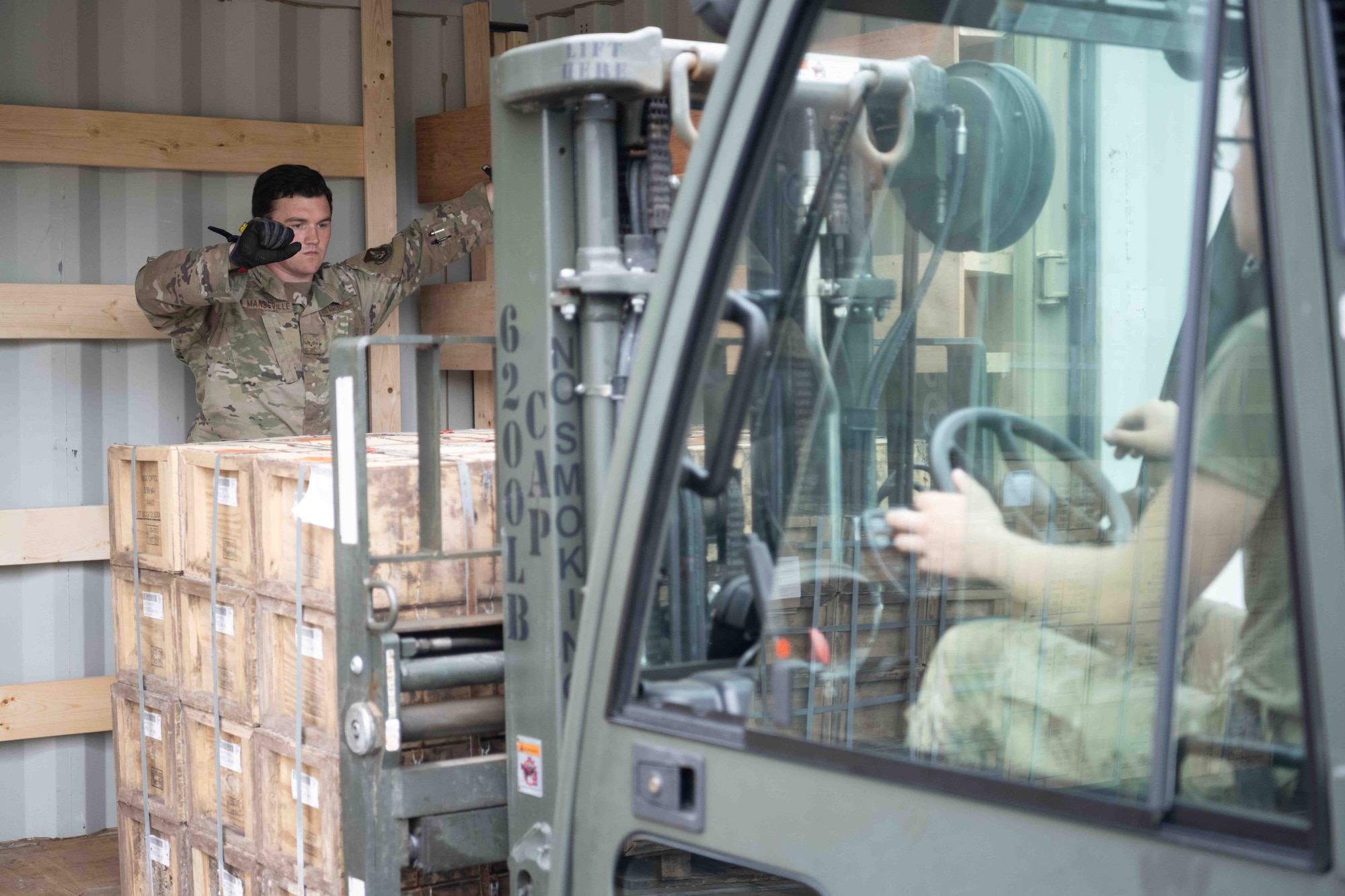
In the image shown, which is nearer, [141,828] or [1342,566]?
[1342,566]

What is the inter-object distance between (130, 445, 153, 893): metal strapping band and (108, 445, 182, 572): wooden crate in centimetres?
1

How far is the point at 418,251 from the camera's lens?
5816mm

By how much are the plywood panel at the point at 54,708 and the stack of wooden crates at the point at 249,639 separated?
68.4 inches

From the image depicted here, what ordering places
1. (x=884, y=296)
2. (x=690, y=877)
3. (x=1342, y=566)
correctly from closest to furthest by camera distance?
(x=1342, y=566) → (x=884, y=296) → (x=690, y=877)

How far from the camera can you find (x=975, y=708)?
1673mm

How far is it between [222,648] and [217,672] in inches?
2.4

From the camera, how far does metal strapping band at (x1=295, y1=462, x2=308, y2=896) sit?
3.03 m

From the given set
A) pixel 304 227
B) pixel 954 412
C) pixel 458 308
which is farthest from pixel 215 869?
pixel 458 308

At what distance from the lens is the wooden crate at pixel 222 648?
10.9 ft

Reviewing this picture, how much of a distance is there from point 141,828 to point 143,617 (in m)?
0.58

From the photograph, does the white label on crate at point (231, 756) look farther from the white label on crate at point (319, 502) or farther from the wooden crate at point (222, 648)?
the white label on crate at point (319, 502)

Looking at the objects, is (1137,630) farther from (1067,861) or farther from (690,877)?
(690,877)

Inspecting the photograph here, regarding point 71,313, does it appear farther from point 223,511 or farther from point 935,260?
point 935,260

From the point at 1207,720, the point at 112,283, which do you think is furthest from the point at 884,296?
the point at 112,283
